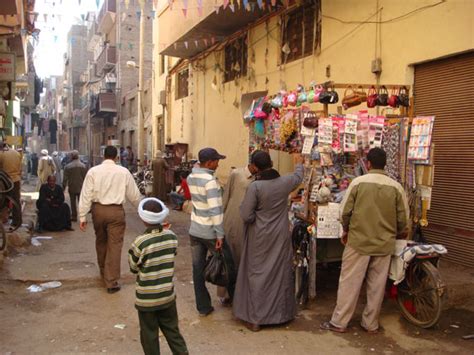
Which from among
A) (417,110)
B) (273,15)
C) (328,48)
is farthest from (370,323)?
(273,15)

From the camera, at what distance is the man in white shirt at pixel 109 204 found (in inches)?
228

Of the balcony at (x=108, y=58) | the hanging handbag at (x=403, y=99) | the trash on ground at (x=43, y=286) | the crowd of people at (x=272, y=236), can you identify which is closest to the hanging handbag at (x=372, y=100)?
the hanging handbag at (x=403, y=99)

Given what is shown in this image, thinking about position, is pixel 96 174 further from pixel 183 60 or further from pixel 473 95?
pixel 183 60

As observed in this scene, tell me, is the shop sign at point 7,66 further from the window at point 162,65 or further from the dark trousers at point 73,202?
the window at point 162,65

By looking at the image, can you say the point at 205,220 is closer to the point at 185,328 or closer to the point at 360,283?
the point at 185,328

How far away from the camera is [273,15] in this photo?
10.4 meters

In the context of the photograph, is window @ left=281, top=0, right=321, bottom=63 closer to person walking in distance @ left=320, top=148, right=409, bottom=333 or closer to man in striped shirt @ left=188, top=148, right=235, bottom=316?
man in striped shirt @ left=188, top=148, right=235, bottom=316

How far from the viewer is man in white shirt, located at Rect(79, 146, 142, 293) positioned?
5.79 metres

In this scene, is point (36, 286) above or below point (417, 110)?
below

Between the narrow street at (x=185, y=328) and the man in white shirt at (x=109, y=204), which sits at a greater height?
the man in white shirt at (x=109, y=204)

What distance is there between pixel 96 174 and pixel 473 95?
4.68 meters

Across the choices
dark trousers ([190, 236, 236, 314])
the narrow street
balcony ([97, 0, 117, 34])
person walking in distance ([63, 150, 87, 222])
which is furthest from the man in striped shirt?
balcony ([97, 0, 117, 34])

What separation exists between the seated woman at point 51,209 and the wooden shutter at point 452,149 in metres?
7.13

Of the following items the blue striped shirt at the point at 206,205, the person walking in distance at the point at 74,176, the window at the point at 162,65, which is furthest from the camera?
the window at the point at 162,65
